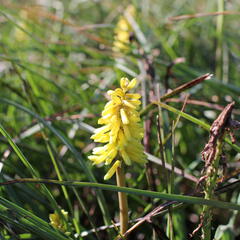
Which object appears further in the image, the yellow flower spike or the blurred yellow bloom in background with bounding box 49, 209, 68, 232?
the blurred yellow bloom in background with bounding box 49, 209, 68, 232

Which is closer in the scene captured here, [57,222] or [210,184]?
[210,184]

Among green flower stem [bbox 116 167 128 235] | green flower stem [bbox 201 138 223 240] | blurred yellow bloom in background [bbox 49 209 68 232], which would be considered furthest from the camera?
blurred yellow bloom in background [bbox 49 209 68 232]

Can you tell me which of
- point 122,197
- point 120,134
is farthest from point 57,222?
point 120,134

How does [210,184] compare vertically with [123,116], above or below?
below

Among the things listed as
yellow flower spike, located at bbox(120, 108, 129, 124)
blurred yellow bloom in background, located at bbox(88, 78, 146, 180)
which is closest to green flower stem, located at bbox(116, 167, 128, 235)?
blurred yellow bloom in background, located at bbox(88, 78, 146, 180)

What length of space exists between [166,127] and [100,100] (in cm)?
55

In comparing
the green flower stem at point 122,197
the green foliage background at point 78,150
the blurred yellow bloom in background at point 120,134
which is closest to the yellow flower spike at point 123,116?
the blurred yellow bloom in background at point 120,134

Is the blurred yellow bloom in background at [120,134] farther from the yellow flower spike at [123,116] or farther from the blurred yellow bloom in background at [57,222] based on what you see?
the blurred yellow bloom in background at [57,222]

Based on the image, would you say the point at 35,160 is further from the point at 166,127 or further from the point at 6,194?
the point at 166,127

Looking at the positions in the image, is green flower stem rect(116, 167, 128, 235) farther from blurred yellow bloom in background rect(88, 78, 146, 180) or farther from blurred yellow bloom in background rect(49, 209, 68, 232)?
blurred yellow bloom in background rect(49, 209, 68, 232)

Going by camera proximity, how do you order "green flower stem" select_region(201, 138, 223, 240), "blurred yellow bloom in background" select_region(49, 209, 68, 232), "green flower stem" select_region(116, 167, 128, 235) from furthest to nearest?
1. "blurred yellow bloom in background" select_region(49, 209, 68, 232)
2. "green flower stem" select_region(116, 167, 128, 235)
3. "green flower stem" select_region(201, 138, 223, 240)

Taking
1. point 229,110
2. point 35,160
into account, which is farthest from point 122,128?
point 35,160

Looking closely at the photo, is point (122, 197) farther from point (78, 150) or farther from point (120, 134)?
point (78, 150)

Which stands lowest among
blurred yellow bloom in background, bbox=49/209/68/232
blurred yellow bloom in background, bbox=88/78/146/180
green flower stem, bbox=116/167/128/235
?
blurred yellow bloom in background, bbox=49/209/68/232
